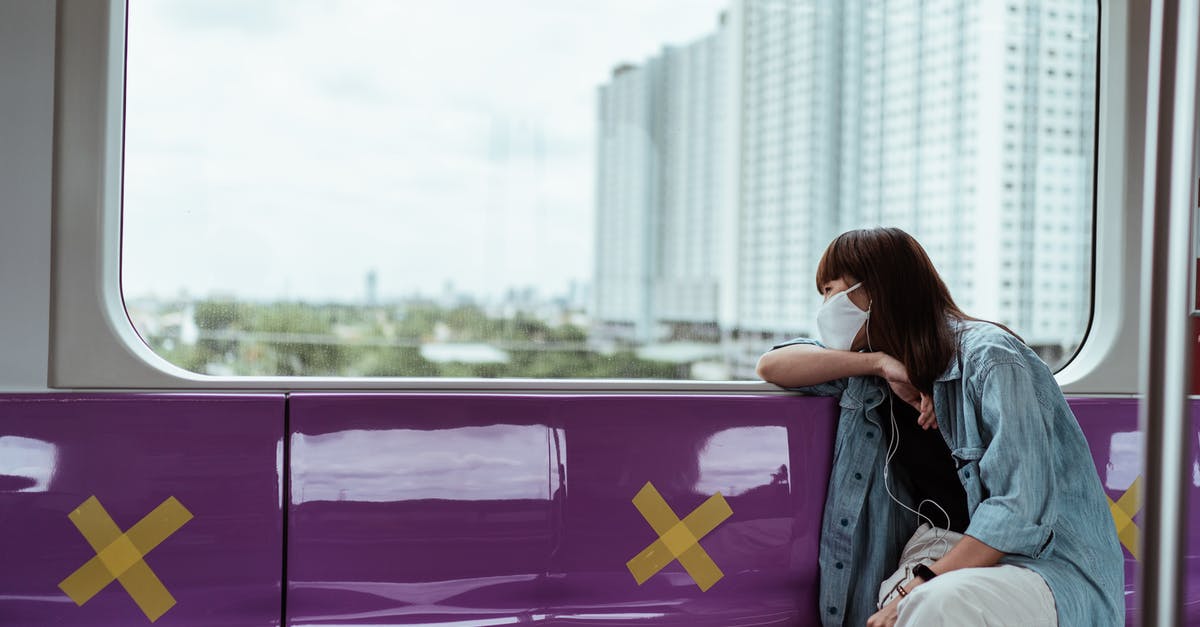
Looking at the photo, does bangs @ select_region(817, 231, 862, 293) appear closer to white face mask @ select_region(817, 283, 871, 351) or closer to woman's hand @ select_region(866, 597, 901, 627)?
white face mask @ select_region(817, 283, 871, 351)

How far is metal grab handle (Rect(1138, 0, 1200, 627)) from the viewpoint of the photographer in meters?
0.72

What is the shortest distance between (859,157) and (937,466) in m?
1.61

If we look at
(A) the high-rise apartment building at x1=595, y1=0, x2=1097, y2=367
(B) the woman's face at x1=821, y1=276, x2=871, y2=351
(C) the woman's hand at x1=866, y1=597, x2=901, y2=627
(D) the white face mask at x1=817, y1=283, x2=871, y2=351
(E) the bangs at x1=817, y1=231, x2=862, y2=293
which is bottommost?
(C) the woman's hand at x1=866, y1=597, x2=901, y2=627

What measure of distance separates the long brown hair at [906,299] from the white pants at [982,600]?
41 cm

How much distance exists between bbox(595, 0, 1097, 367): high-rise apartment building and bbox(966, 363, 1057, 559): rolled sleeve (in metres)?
1.09

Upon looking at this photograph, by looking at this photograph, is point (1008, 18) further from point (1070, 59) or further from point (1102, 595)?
point (1102, 595)

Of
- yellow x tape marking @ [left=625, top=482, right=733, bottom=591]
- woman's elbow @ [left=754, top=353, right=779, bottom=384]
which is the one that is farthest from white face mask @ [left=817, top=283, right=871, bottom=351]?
yellow x tape marking @ [left=625, top=482, right=733, bottom=591]

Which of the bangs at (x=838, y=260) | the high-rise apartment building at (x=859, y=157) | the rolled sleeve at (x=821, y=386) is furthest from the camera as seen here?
the high-rise apartment building at (x=859, y=157)

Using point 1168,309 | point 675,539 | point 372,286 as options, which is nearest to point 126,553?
point 372,286

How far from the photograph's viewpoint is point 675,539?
218 cm

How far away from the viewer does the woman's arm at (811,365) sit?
217cm

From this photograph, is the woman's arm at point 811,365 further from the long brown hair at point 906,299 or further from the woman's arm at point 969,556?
the woman's arm at point 969,556

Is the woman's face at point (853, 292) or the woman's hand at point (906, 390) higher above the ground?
the woman's face at point (853, 292)

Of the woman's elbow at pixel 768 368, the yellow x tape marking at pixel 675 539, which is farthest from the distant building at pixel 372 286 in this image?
the woman's elbow at pixel 768 368
